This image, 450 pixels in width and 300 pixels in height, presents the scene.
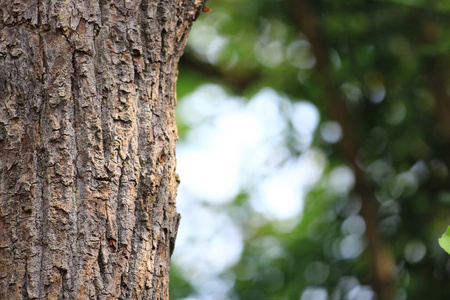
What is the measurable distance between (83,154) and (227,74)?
3.15m

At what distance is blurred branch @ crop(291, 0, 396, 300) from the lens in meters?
3.15

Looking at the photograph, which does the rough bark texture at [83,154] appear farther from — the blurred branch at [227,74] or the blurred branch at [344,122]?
the blurred branch at [227,74]

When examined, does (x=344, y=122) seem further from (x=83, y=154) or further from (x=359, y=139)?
(x=83, y=154)

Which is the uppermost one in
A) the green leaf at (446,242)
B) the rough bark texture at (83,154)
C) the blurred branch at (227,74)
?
the blurred branch at (227,74)

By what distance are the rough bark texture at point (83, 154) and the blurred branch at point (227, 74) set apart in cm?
291

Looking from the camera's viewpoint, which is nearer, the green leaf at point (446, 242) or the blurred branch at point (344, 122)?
the green leaf at point (446, 242)

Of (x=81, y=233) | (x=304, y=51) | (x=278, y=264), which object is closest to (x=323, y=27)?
(x=304, y=51)

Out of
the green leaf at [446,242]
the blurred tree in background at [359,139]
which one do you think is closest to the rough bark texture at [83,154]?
the green leaf at [446,242]

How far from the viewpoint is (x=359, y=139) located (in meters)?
3.38

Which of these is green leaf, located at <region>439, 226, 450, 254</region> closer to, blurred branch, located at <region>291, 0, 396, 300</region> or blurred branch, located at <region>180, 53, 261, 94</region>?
blurred branch, located at <region>291, 0, 396, 300</region>

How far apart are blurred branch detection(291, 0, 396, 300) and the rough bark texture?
83.2 inches

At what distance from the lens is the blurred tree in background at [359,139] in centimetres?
314

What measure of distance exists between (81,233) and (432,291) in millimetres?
2458

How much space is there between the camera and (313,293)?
3.40 m
